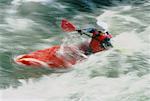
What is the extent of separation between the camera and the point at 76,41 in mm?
6770

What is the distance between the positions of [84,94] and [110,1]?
3.16 metres

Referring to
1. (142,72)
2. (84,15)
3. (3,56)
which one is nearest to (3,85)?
(3,56)

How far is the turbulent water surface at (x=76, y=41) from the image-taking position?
6039 millimetres

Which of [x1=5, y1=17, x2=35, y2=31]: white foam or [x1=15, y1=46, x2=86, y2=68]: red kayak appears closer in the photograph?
[x1=15, y1=46, x2=86, y2=68]: red kayak

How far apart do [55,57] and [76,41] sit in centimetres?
52

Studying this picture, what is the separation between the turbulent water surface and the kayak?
0.29 ft

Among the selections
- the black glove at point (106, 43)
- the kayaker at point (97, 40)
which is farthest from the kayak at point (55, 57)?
the black glove at point (106, 43)

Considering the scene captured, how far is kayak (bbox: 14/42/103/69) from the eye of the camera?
20.8ft

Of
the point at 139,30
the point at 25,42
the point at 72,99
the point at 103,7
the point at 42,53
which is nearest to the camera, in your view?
the point at 72,99

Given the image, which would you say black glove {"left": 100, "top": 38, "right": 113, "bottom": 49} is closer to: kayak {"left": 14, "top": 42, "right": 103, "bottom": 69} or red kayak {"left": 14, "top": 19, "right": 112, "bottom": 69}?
red kayak {"left": 14, "top": 19, "right": 112, "bottom": 69}

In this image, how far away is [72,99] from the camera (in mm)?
5871

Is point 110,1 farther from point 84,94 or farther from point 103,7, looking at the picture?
point 84,94

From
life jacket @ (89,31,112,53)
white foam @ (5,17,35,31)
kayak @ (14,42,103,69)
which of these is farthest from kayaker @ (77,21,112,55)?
white foam @ (5,17,35,31)

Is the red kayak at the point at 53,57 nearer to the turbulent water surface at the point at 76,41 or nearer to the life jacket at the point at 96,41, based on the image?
the turbulent water surface at the point at 76,41
